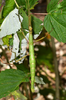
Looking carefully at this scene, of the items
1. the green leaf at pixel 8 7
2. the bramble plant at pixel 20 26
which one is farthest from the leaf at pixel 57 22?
the green leaf at pixel 8 7

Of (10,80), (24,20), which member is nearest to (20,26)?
(24,20)

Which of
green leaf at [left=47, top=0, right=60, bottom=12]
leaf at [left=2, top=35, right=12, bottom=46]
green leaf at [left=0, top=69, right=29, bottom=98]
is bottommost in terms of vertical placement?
green leaf at [left=0, top=69, right=29, bottom=98]

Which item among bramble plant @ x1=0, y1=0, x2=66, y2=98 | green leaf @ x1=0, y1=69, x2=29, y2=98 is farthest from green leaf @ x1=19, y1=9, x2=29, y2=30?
green leaf @ x1=0, y1=69, x2=29, y2=98

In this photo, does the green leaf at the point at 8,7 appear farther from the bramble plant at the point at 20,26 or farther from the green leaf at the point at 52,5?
the green leaf at the point at 52,5

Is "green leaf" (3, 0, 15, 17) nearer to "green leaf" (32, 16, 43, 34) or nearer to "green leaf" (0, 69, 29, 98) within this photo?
"green leaf" (32, 16, 43, 34)

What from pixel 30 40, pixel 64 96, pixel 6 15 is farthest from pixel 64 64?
pixel 6 15

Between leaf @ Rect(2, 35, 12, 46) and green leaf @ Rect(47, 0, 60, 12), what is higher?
green leaf @ Rect(47, 0, 60, 12)
